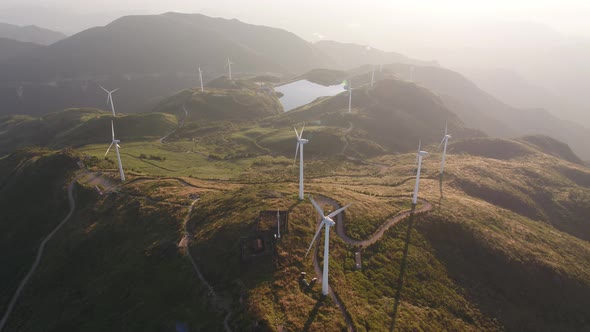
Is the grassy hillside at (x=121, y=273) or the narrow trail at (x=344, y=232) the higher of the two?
the narrow trail at (x=344, y=232)

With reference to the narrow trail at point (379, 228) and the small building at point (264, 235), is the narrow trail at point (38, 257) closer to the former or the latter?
the small building at point (264, 235)

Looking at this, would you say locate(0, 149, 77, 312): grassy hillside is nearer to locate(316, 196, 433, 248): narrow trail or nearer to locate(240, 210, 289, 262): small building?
locate(240, 210, 289, 262): small building

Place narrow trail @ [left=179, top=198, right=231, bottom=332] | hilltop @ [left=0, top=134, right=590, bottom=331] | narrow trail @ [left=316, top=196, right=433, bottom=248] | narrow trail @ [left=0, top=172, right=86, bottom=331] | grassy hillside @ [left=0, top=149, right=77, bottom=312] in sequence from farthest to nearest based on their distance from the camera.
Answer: grassy hillside @ [left=0, top=149, right=77, bottom=312] → narrow trail @ [left=0, top=172, right=86, bottom=331] → narrow trail @ [left=316, top=196, right=433, bottom=248] → hilltop @ [left=0, top=134, right=590, bottom=331] → narrow trail @ [left=179, top=198, right=231, bottom=332]

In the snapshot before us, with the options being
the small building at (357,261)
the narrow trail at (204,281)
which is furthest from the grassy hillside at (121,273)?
the small building at (357,261)

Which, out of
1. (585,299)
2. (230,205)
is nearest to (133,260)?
(230,205)

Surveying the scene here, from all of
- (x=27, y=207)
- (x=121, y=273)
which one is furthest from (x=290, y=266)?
(x=27, y=207)

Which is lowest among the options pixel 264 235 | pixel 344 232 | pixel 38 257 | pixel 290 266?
pixel 38 257

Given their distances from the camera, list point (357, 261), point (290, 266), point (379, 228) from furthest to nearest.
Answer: point (379, 228) < point (357, 261) < point (290, 266)

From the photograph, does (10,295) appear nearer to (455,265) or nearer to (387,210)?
(387,210)

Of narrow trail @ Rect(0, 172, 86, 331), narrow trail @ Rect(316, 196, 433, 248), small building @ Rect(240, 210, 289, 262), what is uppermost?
small building @ Rect(240, 210, 289, 262)

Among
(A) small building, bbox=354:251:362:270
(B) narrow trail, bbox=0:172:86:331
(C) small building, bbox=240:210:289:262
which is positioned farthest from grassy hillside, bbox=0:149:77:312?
(A) small building, bbox=354:251:362:270

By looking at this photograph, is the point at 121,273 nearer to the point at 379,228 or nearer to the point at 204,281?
the point at 204,281
